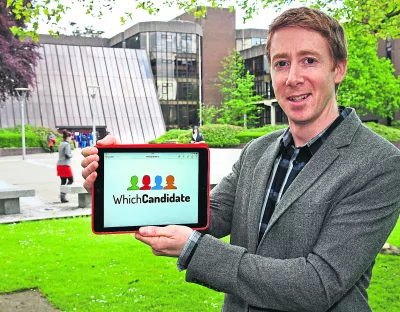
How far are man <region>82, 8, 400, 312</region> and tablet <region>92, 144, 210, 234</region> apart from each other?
0.18 feet

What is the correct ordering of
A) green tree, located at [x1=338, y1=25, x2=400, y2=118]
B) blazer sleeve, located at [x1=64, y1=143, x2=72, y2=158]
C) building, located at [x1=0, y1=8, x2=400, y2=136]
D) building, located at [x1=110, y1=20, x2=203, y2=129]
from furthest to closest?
building, located at [x1=110, y1=20, x2=203, y2=129] < building, located at [x1=0, y1=8, x2=400, y2=136] < green tree, located at [x1=338, y1=25, x2=400, y2=118] < blazer sleeve, located at [x1=64, y1=143, x2=72, y2=158]

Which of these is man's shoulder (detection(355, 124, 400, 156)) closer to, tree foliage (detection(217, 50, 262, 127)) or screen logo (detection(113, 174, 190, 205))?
screen logo (detection(113, 174, 190, 205))

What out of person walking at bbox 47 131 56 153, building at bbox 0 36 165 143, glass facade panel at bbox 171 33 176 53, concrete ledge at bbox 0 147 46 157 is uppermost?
glass facade panel at bbox 171 33 176 53

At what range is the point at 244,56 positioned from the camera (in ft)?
221

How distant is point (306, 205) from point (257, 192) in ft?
0.87

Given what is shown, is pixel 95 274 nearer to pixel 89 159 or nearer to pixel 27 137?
pixel 89 159

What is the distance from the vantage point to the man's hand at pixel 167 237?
165 centimetres

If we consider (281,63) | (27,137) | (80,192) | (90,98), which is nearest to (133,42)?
(90,98)

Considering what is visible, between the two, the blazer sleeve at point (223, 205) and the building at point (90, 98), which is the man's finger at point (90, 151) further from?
the building at point (90, 98)

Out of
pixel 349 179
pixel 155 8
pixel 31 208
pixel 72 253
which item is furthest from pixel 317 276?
pixel 31 208

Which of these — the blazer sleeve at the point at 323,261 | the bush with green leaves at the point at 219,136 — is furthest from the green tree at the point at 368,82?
the blazer sleeve at the point at 323,261

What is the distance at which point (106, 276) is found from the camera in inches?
237

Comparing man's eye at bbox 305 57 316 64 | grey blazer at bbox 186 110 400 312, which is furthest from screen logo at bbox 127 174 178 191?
man's eye at bbox 305 57 316 64

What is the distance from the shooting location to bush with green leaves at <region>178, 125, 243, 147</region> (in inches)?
1679
